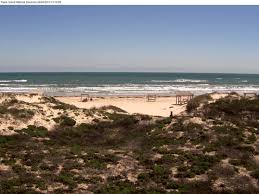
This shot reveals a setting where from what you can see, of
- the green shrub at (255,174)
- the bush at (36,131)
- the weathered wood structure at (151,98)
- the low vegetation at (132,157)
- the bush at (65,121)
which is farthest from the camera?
the weathered wood structure at (151,98)

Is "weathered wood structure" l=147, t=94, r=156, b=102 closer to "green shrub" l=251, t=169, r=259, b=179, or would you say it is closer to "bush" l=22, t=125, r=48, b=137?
"bush" l=22, t=125, r=48, b=137

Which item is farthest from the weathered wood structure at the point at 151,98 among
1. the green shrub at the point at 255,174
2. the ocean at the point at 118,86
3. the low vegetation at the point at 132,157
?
the green shrub at the point at 255,174

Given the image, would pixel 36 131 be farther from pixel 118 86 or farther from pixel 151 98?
pixel 118 86

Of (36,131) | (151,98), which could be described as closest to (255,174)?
(36,131)

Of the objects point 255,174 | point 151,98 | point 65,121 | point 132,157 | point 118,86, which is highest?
point 65,121

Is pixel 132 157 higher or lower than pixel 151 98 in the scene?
higher

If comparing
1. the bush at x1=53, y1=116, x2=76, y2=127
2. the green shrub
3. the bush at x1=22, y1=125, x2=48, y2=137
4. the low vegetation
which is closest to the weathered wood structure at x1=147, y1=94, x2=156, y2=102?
the low vegetation

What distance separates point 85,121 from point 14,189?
13.1 metres

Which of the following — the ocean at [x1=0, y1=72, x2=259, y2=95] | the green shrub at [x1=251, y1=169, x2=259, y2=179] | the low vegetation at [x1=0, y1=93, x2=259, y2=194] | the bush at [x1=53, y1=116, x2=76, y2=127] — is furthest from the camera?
the ocean at [x1=0, y1=72, x2=259, y2=95]

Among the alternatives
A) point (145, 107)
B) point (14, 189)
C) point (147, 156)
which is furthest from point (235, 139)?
point (145, 107)

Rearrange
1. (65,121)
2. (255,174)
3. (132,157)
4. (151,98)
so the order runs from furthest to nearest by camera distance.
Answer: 1. (151,98)
2. (65,121)
3. (132,157)
4. (255,174)

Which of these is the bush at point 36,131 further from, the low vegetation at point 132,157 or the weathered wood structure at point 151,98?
the weathered wood structure at point 151,98

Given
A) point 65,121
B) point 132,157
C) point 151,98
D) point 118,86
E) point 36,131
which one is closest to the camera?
point 132,157

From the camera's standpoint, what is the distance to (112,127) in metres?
28.5
